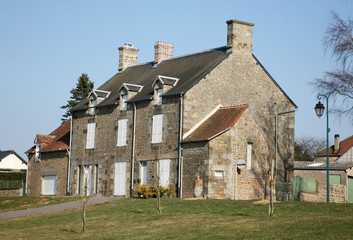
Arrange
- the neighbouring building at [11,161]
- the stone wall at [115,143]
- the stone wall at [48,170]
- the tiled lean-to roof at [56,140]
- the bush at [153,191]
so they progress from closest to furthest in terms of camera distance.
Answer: the bush at [153,191] < the stone wall at [115,143] < the stone wall at [48,170] < the tiled lean-to roof at [56,140] < the neighbouring building at [11,161]

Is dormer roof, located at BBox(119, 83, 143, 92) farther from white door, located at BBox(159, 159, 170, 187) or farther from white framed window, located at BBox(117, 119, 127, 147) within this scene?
white door, located at BBox(159, 159, 170, 187)

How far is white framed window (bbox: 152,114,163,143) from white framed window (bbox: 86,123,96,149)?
20.4 ft

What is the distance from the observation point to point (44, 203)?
33.8m

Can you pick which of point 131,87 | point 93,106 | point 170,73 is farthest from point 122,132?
point 170,73

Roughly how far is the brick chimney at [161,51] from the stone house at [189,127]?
0.07 m

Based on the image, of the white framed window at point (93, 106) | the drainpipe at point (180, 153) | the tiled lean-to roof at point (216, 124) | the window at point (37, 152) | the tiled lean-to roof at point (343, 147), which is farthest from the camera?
the tiled lean-to roof at point (343, 147)

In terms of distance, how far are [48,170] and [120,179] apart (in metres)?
9.10

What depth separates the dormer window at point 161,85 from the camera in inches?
1326

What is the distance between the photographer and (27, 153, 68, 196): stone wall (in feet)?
134

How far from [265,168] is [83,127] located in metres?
13.4

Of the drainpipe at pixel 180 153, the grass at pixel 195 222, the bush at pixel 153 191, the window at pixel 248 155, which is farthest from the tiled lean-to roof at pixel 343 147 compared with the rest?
the grass at pixel 195 222

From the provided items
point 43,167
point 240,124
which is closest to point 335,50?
point 240,124

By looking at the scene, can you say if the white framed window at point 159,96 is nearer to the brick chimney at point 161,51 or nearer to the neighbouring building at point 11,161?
the brick chimney at point 161,51

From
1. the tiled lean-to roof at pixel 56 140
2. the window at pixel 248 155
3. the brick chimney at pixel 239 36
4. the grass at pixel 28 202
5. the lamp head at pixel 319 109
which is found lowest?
the grass at pixel 28 202
